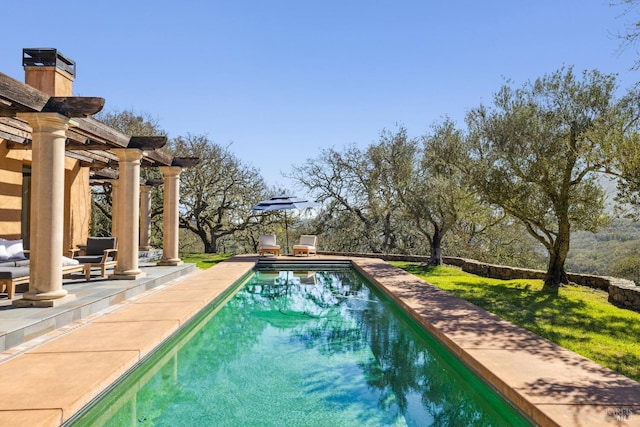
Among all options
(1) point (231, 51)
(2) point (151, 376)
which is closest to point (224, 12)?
(1) point (231, 51)

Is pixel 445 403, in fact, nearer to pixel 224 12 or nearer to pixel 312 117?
pixel 224 12

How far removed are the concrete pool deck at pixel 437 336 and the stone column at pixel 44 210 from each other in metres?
0.83

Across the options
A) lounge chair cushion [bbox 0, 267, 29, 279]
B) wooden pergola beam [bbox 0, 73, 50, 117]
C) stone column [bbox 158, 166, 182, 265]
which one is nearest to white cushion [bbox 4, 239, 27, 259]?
lounge chair cushion [bbox 0, 267, 29, 279]

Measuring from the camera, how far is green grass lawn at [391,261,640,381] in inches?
213

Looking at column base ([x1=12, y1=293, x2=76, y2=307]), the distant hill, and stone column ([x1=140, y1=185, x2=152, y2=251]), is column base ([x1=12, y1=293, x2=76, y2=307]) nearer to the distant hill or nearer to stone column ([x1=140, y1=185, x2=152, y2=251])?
stone column ([x1=140, y1=185, x2=152, y2=251])

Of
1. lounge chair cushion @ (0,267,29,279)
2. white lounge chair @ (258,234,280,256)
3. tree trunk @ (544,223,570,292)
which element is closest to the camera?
lounge chair cushion @ (0,267,29,279)

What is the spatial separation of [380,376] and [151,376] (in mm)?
2748

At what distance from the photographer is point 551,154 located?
31.6 ft

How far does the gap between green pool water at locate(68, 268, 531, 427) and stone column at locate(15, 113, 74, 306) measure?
7.22ft

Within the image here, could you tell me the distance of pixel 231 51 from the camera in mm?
14617

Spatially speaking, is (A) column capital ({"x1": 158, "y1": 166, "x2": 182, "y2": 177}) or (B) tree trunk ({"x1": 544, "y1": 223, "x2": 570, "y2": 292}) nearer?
(B) tree trunk ({"x1": 544, "y1": 223, "x2": 570, "y2": 292})

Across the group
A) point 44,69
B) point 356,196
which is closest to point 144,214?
point 44,69

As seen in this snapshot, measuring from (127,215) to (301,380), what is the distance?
20.7ft

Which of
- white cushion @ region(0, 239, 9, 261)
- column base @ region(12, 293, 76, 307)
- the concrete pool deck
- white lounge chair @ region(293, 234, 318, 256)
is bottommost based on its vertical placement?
the concrete pool deck
